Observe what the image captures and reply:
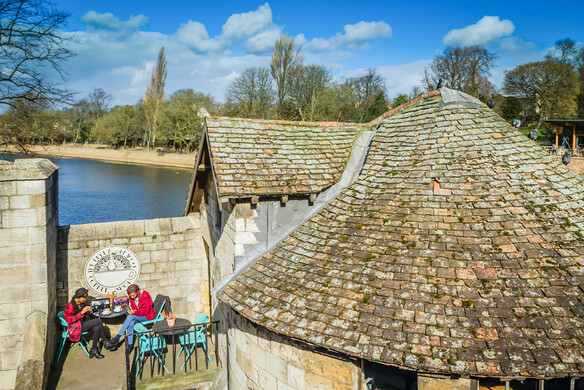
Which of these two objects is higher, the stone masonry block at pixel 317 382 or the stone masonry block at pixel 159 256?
the stone masonry block at pixel 159 256

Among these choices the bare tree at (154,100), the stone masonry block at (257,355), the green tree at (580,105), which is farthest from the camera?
the bare tree at (154,100)

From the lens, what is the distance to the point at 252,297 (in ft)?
17.2

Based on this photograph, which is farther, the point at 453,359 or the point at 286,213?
the point at 286,213

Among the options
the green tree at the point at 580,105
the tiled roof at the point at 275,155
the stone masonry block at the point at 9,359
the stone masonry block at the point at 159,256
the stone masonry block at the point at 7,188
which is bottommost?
the stone masonry block at the point at 9,359

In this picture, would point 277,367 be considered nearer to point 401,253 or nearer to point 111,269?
point 401,253

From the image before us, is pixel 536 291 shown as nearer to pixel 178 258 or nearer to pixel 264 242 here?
pixel 264 242

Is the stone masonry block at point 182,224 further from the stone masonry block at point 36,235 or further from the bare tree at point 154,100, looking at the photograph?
the bare tree at point 154,100

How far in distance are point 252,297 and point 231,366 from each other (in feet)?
5.86

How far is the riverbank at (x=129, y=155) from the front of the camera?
4447cm

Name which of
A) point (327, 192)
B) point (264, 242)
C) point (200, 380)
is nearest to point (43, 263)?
point (200, 380)

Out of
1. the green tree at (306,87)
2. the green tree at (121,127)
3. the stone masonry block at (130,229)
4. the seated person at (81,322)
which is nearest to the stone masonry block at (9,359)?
the seated person at (81,322)

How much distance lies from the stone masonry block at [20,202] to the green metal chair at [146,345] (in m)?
2.75

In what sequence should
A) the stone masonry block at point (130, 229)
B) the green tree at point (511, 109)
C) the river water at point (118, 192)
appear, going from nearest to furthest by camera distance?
the stone masonry block at point (130, 229) < the river water at point (118, 192) < the green tree at point (511, 109)

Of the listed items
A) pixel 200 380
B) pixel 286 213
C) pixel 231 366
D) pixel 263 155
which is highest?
pixel 263 155
